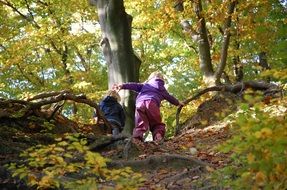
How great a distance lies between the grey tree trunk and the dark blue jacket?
354 mm

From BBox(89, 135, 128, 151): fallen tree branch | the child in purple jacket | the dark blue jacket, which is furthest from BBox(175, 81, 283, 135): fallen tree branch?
BBox(89, 135, 128, 151): fallen tree branch

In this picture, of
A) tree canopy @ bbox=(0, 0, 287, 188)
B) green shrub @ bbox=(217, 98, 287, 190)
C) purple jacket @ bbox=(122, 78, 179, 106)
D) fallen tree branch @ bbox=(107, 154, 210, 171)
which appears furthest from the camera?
tree canopy @ bbox=(0, 0, 287, 188)

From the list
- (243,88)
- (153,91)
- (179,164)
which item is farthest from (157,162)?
(243,88)

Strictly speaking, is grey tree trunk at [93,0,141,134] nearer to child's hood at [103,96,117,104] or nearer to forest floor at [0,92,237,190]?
child's hood at [103,96,117,104]

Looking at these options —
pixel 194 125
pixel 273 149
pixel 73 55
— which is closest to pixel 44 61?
pixel 73 55

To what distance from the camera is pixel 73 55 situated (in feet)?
71.5

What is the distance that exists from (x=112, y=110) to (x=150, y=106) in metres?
1.25

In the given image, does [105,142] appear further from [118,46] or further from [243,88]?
[243,88]

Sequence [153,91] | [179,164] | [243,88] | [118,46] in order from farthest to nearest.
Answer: [118,46] → [243,88] → [153,91] → [179,164]

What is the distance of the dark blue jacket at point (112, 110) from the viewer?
360 inches

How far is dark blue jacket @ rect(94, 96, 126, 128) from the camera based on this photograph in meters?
9.16

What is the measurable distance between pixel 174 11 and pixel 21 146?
8770 millimetres

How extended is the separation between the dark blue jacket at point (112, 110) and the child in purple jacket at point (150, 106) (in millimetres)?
643

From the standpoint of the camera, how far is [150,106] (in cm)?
828
